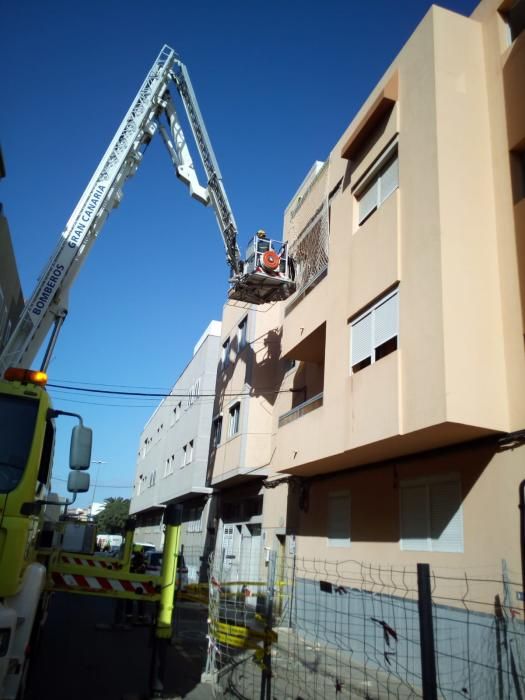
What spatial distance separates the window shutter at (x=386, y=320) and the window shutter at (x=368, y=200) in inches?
101

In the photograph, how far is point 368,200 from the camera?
459 inches

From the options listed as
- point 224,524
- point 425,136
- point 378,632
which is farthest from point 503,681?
point 224,524

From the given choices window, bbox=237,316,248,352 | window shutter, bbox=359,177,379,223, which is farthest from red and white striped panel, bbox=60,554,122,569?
window, bbox=237,316,248,352

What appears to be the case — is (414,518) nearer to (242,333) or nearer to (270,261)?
(270,261)

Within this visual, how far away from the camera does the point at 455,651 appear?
7980mm

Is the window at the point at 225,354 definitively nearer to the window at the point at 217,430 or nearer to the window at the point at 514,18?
the window at the point at 217,430

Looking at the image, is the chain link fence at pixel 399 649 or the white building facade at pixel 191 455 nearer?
the chain link fence at pixel 399 649

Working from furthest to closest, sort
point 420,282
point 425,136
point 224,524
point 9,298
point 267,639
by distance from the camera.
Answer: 1. point 224,524
2. point 9,298
3. point 425,136
4. point 420,282
5. point 267,639

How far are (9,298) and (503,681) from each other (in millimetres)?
14157

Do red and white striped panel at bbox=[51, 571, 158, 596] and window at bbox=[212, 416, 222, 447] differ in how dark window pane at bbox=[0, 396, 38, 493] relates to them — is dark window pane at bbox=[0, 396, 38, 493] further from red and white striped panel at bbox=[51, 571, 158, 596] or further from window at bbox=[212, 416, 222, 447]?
window at bbox=[212, 416, 222, 447]

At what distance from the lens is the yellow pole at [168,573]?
249 inches

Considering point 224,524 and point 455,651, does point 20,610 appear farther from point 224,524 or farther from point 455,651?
point 224,524

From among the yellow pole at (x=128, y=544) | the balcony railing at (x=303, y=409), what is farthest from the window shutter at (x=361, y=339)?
the yellow pole at (x=128, y=544)

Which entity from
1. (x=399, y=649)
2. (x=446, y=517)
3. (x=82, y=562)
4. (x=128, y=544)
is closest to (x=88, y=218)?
(x=128, y=544)
